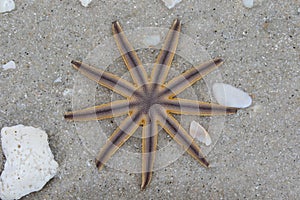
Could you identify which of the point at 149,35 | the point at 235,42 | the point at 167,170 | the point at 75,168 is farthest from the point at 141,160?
the point at 235,42

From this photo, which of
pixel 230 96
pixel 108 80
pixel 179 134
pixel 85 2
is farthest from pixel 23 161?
pixel 230 96

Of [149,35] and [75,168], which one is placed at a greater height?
[149,35]

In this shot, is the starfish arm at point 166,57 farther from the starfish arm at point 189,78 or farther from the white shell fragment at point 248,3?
the white shell fragment at point 248,3

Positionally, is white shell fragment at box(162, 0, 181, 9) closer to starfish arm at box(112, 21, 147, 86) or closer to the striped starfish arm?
starfish arm at box(112, 21, 147, 86)

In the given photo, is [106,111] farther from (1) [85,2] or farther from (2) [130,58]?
(1) [85,2]

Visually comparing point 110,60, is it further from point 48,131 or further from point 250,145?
point 250,145

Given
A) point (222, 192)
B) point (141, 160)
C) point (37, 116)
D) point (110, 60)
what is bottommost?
point (222, 192)

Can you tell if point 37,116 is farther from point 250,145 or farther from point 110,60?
point 250,145
